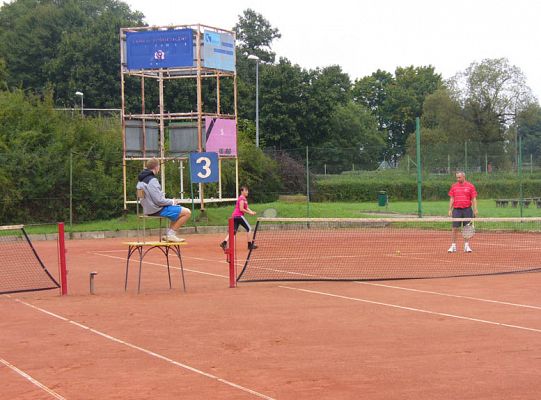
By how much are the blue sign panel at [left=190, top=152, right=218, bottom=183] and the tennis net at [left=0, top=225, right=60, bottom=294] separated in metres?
5.88

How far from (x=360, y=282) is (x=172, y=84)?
4894cm

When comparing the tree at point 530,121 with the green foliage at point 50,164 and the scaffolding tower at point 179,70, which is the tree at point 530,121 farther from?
the green foliage at point 50,164

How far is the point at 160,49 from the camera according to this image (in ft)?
91.6

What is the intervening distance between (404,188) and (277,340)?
32841 millimetres

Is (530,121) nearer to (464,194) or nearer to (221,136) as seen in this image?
(221,136)

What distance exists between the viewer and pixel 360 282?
47.0 ft

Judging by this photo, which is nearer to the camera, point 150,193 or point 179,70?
point 150,193

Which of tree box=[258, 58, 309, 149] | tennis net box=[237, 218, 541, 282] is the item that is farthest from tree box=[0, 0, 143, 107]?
tennis net box=[237, 218, 541, 282]

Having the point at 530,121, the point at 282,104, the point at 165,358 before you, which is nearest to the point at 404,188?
the point at 282,104

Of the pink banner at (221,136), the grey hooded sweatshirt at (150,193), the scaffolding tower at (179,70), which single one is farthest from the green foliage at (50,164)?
the grey hooded sweatshirt at (150,193)

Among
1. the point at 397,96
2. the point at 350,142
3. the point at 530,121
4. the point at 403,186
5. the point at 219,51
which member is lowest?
the point at 403,186

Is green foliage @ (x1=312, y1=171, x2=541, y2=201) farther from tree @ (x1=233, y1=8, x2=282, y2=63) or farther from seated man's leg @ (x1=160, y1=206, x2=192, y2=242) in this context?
tree @ (x1=233, y1=8, x2=282, y2=63)

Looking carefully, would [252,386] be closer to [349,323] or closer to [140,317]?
[349,323]

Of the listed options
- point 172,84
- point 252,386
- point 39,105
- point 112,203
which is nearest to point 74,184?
point 112,203
